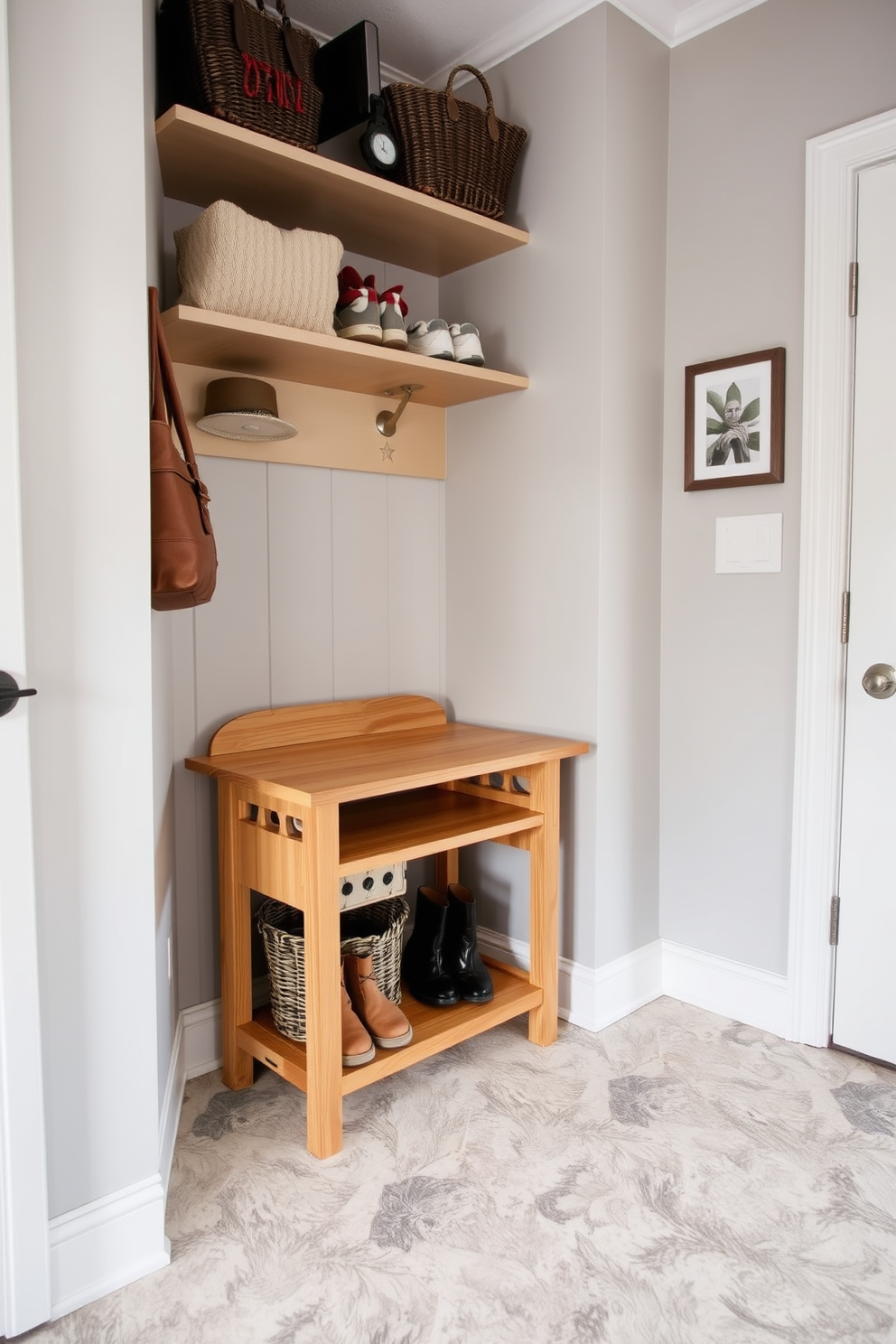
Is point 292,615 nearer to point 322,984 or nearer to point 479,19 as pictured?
point 322,984

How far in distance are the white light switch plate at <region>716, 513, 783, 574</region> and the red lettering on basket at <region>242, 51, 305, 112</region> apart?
1369mm

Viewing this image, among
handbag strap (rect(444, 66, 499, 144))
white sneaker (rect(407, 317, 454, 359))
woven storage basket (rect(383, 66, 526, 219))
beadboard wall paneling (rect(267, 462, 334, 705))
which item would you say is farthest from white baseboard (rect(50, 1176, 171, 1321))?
handbag strap (rect(444, 66, 499, 144))

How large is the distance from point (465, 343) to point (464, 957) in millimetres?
1549

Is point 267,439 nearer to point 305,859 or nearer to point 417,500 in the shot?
point 417,500

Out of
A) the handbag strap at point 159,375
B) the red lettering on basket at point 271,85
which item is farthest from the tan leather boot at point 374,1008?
the red lettering on basket at point 271,85

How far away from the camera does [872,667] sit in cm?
204

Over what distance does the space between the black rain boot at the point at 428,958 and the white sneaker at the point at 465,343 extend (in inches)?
54.5

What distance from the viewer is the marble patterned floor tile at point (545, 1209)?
4.47 ft

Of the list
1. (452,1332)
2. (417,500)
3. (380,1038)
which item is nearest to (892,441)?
(417,500)

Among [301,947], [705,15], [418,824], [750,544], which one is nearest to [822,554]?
[750,544]

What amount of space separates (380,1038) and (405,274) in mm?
2059

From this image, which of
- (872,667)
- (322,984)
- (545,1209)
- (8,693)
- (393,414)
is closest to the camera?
(8,693)

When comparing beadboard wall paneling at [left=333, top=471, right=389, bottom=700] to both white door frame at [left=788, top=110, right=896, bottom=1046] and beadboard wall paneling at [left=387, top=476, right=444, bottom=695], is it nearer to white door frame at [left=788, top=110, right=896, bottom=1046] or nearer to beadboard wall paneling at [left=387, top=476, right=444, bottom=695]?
beadboard wall paneling at [left=387, top=476, right=444, bottom=695]

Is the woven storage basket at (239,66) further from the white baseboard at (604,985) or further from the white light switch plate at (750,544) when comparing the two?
the white baseboard at (604,985)
